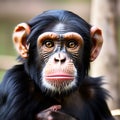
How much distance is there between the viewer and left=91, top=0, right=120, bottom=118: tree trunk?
27.0 ft

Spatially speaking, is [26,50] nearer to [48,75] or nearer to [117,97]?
[48,75]

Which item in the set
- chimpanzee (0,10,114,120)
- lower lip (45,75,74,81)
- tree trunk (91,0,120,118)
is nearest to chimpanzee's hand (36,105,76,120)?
chimpanzee (0,10,114,120)

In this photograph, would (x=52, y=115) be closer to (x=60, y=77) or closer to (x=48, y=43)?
(x=60, y=77)

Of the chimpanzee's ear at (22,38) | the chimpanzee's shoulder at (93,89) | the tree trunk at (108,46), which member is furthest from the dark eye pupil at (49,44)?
the tree trunk at (108,46)

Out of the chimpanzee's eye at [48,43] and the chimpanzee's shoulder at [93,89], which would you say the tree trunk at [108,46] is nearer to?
the chimpanzee's shoulder at [93,89]

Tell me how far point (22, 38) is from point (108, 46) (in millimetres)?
2253

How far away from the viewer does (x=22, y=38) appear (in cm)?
634

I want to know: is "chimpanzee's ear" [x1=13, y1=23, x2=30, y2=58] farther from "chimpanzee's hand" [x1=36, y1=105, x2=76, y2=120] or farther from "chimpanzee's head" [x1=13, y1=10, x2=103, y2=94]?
"chimpanzee's hand" [x1=36, y1=105, x2=76, y2=120]

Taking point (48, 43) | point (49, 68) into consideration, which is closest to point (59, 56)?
point (49, 68)

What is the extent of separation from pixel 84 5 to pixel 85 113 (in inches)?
424

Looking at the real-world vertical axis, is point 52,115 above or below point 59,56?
below

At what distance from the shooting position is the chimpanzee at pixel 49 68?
239 inches

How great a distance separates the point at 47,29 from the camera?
6254 millimetres

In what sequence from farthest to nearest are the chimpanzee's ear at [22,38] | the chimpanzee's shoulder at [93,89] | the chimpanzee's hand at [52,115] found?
the chimpanzee's shoulder at [93,89], the chimpanzee's ear at [22,38], the chimpanzee's hand at [52,115]
